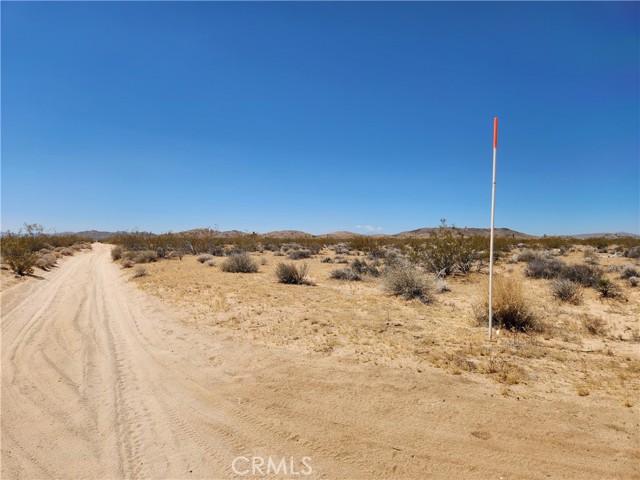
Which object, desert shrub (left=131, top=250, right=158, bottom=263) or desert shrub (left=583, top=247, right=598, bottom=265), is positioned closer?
desert shrub (left=583, top=247, right=598, bottom=265)

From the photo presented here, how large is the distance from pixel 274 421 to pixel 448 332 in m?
4.75

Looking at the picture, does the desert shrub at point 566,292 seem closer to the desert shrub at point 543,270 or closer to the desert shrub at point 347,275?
the desert shrub at point 543,270

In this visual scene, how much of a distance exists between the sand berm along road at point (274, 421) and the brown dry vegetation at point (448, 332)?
585mm

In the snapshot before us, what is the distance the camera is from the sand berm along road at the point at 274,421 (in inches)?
132

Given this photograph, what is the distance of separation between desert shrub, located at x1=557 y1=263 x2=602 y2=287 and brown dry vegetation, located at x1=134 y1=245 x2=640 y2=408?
0.92 m

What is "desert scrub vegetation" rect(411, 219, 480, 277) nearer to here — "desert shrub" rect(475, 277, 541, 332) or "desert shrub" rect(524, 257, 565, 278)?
"desert shrub" rect(524, 257, 565, 278)

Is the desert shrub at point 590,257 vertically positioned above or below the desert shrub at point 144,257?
above

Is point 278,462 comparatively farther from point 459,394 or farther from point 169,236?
point 169,236

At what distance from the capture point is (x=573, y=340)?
690cm

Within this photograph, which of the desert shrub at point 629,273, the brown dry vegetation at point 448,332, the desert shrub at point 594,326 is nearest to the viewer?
the brown dry vegetation at point 448,332

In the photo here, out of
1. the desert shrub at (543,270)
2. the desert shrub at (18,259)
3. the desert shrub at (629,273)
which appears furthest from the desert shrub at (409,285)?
the desert shrub at (18,259)

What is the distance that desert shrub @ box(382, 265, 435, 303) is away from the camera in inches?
436

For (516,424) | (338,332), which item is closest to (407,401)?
(516,424)

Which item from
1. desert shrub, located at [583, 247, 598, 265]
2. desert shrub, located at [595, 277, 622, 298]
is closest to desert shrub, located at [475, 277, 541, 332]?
desert shrub, located at [595, 277, 622, 298]
